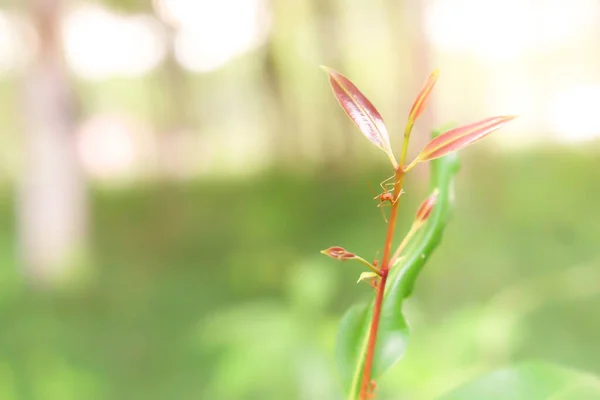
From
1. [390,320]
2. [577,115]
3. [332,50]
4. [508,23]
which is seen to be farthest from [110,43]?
[390,320]

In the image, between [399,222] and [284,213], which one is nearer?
[399,222]

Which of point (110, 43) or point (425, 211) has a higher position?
point (110, 43)

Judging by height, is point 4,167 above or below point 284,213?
above

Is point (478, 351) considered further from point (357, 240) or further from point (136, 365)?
point (357, 240)

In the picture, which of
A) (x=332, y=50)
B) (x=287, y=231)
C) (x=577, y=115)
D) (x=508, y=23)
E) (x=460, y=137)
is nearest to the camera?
(x=460, y=137)

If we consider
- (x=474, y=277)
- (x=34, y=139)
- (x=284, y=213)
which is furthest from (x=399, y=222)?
(x=34, y=139)

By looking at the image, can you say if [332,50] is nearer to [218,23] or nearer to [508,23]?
[218,23]

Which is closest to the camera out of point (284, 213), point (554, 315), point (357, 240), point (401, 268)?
point (401, 268)
